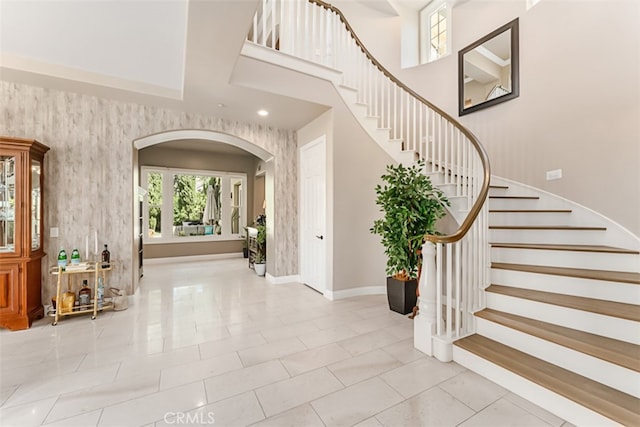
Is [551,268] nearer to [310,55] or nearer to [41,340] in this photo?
[310,55]

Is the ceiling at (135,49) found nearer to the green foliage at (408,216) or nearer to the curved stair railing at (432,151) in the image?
the curved stair railing at (432,151)

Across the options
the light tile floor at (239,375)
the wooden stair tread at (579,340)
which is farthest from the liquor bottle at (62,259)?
the wooden stair tread at (579,340)

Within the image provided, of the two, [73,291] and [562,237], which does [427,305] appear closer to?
[562,237]

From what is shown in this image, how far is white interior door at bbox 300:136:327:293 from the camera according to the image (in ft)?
14.1

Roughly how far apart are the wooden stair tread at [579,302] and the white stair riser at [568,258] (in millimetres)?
438

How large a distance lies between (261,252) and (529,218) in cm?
455

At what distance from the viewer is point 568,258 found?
2645 millimetres

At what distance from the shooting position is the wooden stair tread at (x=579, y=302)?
6.33ft

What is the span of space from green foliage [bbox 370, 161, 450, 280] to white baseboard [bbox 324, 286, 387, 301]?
3.25ft

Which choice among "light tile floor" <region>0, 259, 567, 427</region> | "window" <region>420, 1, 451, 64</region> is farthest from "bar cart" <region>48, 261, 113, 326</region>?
"window" <region>420, 1, 451, 64</region>

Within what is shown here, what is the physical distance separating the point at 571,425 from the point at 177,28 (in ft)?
14.6

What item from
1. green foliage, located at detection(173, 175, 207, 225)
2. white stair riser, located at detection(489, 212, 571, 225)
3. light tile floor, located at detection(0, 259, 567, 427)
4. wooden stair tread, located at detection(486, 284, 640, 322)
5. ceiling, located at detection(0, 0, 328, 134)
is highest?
ceiling, located at detection(0, 0, 328, 134)

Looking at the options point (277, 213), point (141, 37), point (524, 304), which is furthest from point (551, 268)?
point (141, 37)

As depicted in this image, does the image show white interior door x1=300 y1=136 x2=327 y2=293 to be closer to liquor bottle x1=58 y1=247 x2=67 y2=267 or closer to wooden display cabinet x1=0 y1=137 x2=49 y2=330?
liquor bottle x1=58 y1=247 x2=67 y2=267
